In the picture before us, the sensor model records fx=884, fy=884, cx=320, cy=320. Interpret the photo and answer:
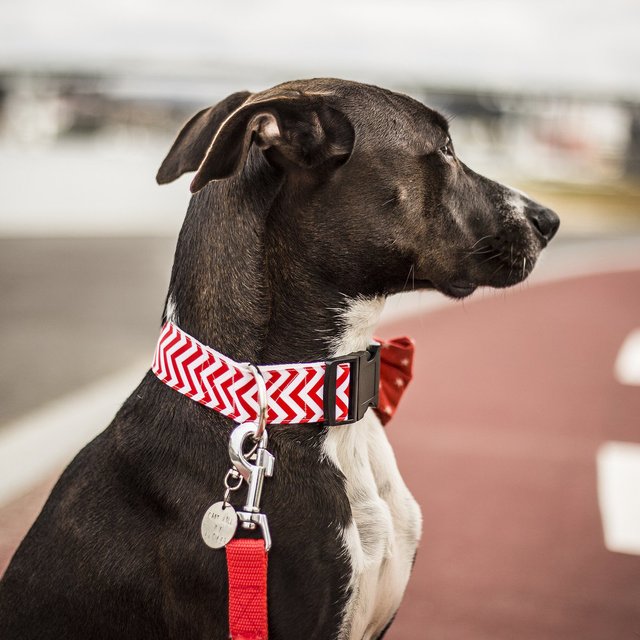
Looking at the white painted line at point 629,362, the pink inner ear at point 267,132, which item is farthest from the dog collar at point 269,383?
the white painted line at point 629,362

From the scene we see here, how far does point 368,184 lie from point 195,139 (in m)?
0.47

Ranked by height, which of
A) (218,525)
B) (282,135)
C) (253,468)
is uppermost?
(282,135)

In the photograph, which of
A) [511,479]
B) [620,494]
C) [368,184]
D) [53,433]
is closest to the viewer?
[368,184]

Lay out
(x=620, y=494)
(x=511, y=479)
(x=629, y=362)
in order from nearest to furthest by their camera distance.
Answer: (x=620, y=494) → (x=511, y=479) → (x=629, y=362)

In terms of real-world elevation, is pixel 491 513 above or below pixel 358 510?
below

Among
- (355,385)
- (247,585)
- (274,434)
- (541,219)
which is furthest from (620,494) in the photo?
(247,585)

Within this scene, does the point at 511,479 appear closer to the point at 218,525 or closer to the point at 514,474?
the point at 514,474

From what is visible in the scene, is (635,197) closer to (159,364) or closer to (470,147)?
(470,147)

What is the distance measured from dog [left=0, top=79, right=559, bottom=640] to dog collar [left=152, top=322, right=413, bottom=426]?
45mm

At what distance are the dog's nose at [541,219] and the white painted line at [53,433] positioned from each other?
3.23 meters

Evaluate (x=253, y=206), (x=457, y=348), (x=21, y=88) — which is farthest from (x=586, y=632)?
(x=21, y=88)

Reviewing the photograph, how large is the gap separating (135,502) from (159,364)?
1.16 ft

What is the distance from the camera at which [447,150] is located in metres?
2.51

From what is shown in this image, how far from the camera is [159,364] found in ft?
7.52
